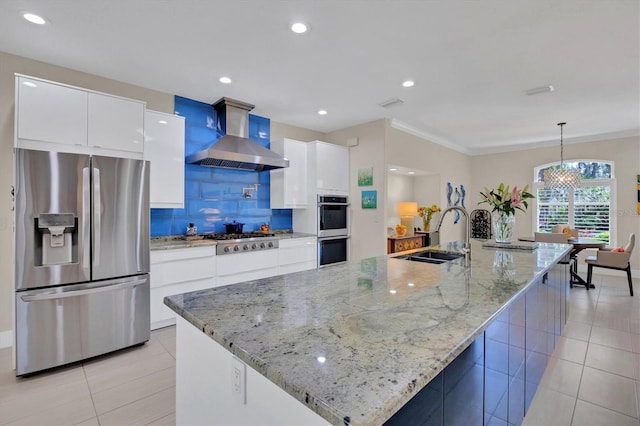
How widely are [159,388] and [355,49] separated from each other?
3.15 metres

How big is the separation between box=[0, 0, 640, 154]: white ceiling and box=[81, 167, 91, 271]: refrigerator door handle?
1188mm

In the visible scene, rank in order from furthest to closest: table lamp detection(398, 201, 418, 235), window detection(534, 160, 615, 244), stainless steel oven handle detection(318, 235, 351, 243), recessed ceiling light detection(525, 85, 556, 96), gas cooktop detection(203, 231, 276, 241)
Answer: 1. table lamp detection(398, 201, 418, 235)
2. window detection(534, 160, 615, 244)
3. stainless steel oven handle detection(318, 235, 351, 243)
4. gas cooktop detection(203, 231, 276, 241)
5. recessed ceiling light detection(525, 85, 556, 96)

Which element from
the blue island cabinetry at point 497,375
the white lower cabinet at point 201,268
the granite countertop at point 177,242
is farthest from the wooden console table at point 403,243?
the granite countertop at point 177,242

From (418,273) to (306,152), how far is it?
10.8ft

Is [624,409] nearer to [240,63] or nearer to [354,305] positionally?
[354,305]

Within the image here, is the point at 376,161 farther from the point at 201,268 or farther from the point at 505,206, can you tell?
the point at 201,268

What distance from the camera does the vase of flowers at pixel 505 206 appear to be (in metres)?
2.81

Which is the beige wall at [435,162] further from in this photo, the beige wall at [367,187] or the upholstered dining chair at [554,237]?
the upholstered dining chair at [554,237]

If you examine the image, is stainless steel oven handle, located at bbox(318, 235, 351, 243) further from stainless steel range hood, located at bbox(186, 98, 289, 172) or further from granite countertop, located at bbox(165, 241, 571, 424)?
granite countertop, located at bbox(165, 241, 571, 424)

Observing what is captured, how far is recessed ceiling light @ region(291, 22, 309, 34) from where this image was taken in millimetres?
2304

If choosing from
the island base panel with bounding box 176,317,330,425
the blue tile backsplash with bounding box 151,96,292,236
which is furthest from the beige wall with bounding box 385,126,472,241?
the island base panel with bounding box 176,317,330,425

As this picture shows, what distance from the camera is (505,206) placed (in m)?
2.89

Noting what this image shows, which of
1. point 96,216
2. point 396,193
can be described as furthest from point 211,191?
point 396,193

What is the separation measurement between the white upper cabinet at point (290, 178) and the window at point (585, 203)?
535cm
